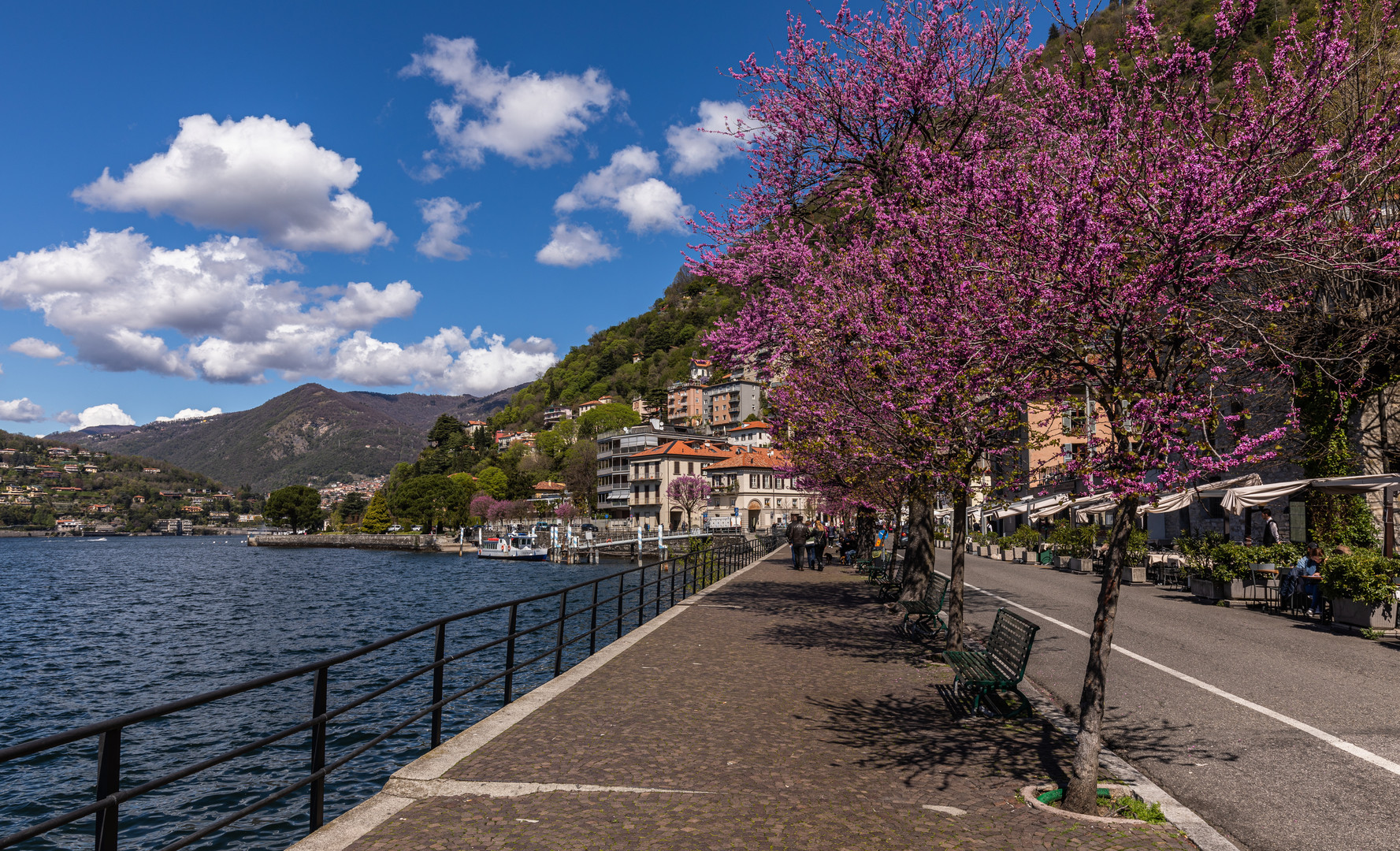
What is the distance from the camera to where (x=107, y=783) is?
3.68 metres

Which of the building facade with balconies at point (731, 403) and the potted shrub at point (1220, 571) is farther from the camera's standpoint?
the building facade with balconies at point (731, 403)

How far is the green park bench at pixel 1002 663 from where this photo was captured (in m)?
7.92

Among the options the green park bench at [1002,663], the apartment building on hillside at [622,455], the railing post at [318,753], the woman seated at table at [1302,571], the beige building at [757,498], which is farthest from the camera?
the apartment building on hillside at [622,455]

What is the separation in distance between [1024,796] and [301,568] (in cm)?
9736

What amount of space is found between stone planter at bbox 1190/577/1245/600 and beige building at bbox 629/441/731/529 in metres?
93.0

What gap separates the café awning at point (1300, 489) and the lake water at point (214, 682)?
698 inches

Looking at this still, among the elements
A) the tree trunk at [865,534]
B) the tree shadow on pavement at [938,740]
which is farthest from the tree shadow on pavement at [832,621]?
the tree trunk at [865,534]

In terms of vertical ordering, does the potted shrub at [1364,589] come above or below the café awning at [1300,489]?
below

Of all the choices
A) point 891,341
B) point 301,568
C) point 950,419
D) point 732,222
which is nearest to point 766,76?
point 732,222

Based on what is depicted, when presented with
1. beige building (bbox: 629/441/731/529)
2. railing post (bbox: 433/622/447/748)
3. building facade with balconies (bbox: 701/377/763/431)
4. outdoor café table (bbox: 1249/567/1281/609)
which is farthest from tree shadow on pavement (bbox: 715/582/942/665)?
building facade with balconies (bbox: 701/377/763/431)

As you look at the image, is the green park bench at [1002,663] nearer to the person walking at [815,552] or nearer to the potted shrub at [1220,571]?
the potted shrub at [1220,571]

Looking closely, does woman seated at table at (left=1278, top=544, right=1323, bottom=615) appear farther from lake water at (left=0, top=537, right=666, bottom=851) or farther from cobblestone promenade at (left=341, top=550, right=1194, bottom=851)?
lake water at (left=0, top=537, right=666, bottom=851)

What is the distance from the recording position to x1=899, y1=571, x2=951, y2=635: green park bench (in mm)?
13852

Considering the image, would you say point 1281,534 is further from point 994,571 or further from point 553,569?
point 553,569
